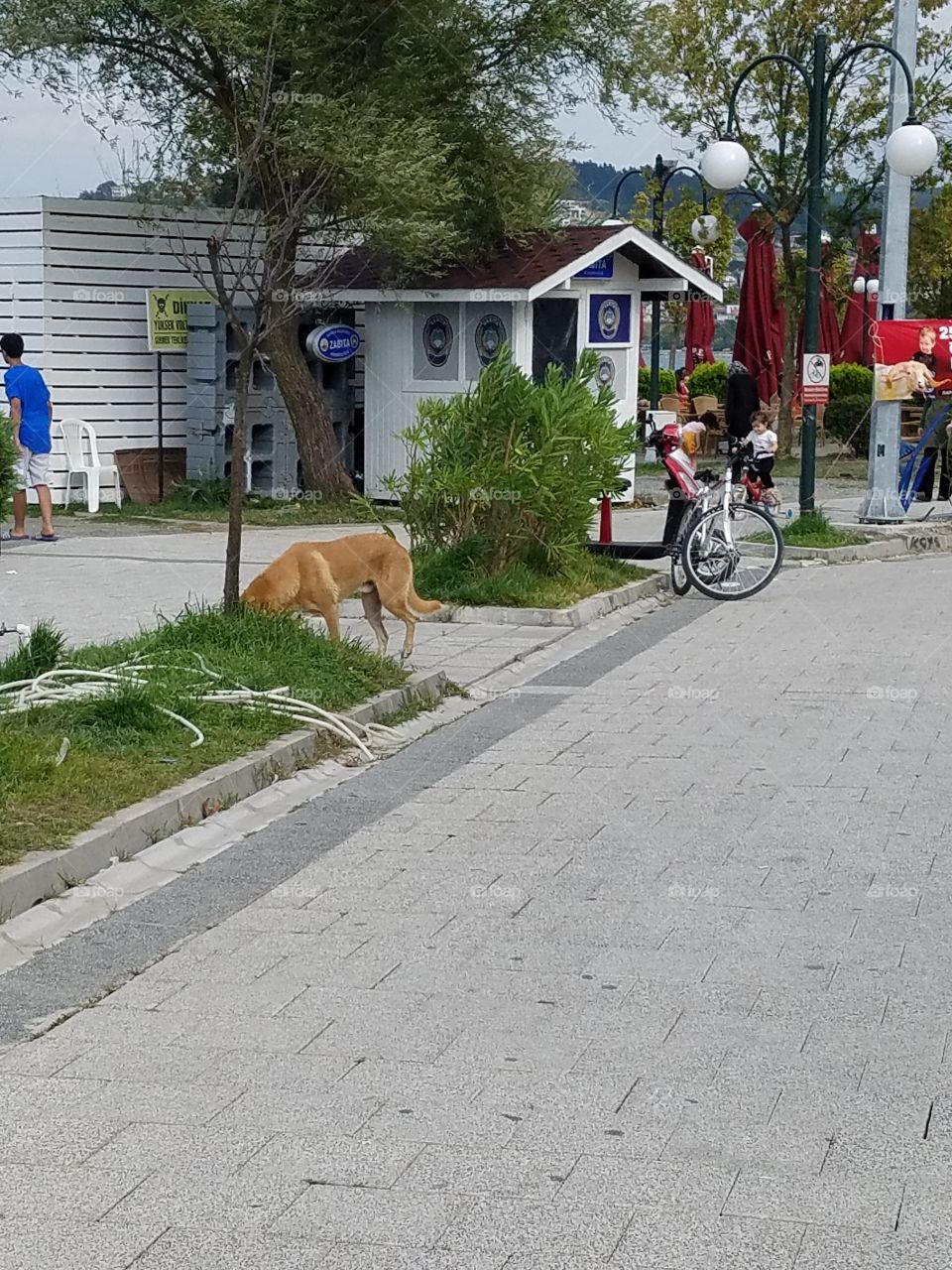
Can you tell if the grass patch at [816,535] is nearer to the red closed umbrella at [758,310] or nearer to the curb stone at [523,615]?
the curb stone at [523,615]

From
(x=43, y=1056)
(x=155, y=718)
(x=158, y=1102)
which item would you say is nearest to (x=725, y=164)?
(x=155, y=718)

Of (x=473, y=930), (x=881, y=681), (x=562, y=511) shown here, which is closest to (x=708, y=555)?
(x=562, y=511)

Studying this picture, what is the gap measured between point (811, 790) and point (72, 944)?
3.58 meters

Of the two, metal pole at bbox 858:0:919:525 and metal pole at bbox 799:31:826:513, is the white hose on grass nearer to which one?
metal pole at bbox 799:31:826:513

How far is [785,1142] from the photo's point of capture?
4.55 metres

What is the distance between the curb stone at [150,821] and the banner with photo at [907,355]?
12.3 meters

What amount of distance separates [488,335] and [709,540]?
7373mm

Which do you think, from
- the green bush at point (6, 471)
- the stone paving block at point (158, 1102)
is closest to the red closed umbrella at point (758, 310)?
the green bush at point (6, 471)

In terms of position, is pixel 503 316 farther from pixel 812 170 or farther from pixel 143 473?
pixel 143 473

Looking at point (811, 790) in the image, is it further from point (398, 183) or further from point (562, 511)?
point (398, 183)

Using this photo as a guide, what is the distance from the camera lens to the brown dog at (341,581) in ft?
35.9

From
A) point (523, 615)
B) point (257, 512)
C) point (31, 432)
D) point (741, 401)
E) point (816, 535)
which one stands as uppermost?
point (741, 401)

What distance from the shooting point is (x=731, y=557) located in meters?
15.7

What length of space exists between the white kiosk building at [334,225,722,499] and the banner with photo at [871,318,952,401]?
3.31 m
